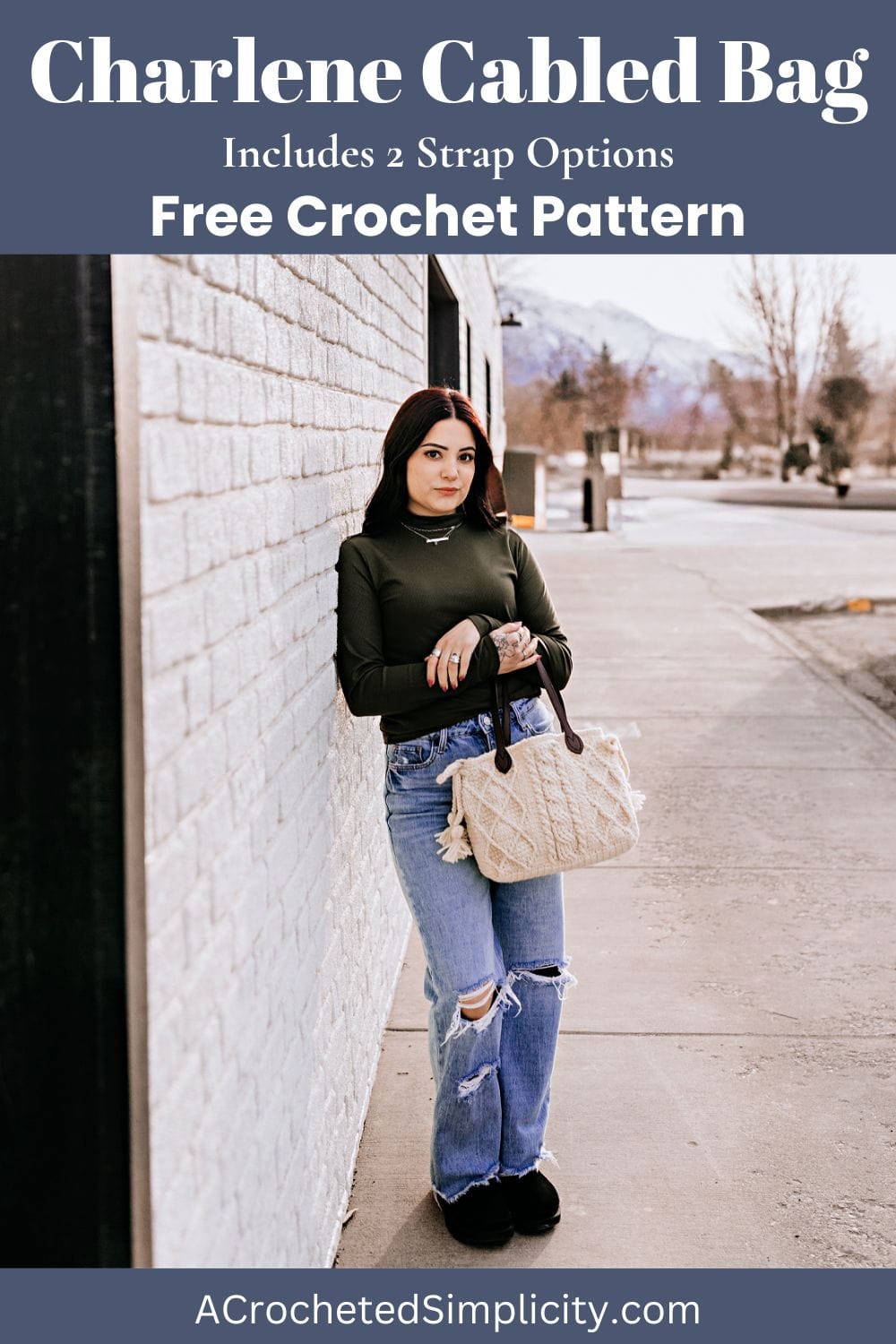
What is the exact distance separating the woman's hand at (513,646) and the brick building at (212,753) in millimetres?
411

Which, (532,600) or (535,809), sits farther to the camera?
(532,600)

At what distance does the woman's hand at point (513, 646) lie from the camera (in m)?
3.24

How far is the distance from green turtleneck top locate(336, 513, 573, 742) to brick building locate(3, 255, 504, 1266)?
0.30 feet

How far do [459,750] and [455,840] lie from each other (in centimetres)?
22

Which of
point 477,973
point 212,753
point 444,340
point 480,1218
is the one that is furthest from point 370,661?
point 444,340

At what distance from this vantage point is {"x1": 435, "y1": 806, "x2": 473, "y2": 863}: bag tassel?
324 cm

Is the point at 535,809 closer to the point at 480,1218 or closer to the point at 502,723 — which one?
the point at 502,723

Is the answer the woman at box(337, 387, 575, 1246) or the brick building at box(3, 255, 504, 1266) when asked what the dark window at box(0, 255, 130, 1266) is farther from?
the woman at box(337, 387, 575, 1246)

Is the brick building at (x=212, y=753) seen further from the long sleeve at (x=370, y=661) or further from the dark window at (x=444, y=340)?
the dark window at (x=444, y=340)

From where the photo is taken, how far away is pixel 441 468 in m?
3.37

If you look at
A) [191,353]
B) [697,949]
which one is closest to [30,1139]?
[191,353]

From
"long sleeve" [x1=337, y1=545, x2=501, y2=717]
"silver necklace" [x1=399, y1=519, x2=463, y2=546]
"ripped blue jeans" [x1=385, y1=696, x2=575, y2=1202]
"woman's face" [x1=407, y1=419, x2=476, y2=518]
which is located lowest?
"ripped blue jeans" [x1=385, y1=696, x2=575, y2=1202]

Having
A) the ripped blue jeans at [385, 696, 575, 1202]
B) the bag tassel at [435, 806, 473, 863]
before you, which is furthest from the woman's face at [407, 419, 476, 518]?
the bag tassel at [435, 806, 473, 863]

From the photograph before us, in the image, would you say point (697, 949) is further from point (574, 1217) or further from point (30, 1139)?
point (30, 1139)
